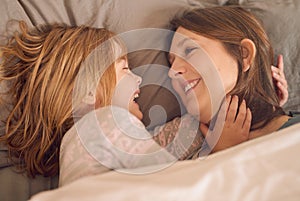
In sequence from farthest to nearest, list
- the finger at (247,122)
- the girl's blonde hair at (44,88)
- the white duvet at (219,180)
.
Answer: the finger at (247,122) < the girl's blonde hair at (44,88) < the white duvet at (219,180)

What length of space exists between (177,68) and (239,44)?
0.17 meters

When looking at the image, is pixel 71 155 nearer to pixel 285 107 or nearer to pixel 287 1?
pixel 285 107

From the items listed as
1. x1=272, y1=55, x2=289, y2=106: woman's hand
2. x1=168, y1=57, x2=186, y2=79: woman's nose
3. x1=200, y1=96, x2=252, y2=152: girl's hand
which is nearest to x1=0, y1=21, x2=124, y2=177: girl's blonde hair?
x1=168, y1=57, x2=186, y2=79: woman's nose

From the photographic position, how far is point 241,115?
111 centimetres

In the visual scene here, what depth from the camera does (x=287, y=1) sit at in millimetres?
1267

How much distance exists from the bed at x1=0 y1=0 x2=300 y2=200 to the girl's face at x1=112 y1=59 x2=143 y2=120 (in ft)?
0.10

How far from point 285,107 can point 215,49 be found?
268 mm

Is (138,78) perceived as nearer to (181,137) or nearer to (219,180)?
(181,137)

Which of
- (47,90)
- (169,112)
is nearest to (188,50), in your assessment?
(169,112)

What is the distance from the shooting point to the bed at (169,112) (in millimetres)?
733

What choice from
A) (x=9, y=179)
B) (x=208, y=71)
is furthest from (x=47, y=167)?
(x=208, y=71)

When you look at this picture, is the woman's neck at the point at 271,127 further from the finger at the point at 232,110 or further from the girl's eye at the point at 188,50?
the girl's eye at the point at 188,50

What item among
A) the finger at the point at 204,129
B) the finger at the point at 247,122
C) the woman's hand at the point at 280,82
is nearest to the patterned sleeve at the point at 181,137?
the finger at the point at 204,129

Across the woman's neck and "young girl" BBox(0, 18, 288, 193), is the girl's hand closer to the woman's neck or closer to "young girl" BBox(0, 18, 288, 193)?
the woman's neck
